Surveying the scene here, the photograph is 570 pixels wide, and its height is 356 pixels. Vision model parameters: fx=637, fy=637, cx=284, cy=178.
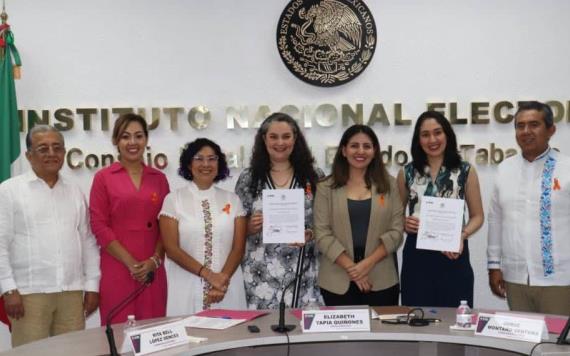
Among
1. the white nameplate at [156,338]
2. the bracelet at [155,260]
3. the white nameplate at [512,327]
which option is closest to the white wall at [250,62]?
the bracelet at [155,260]

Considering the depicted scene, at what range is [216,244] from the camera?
3.57 meters

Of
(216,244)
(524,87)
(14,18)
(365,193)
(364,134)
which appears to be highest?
(14,18)

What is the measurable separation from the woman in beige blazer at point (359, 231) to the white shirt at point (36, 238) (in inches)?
54.6

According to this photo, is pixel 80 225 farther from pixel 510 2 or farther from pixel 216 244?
pixel 510 2

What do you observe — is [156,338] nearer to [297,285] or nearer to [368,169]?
[297,285]

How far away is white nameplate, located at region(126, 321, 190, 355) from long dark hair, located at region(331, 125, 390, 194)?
138 centimetres

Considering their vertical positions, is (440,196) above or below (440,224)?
above

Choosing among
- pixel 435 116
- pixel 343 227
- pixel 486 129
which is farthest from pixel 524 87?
pixel 343 227

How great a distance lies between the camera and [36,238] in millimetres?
3441

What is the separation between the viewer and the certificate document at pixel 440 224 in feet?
10.8

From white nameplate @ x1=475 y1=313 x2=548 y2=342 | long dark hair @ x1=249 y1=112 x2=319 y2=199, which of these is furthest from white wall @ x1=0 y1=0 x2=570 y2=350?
white nameplate @ x1=475 y1=313 x2=548 y2=342

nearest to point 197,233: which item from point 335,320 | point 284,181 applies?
point 284,181

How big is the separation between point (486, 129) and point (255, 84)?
1747 mm

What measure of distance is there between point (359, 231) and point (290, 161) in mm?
593
